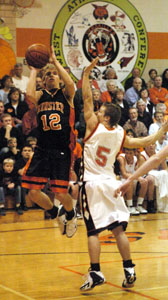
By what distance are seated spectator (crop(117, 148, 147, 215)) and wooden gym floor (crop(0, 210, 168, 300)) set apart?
884 millimetres

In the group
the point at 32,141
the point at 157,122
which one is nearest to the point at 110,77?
the point at 157,122

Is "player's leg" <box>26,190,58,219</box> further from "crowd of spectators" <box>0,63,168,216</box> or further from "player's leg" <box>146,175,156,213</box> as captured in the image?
"player's leg" <box>146,175,156,213</box>

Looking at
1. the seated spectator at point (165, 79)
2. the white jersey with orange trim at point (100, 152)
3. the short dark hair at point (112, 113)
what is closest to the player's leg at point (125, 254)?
the white jersey with orange trim at point (100, 152)

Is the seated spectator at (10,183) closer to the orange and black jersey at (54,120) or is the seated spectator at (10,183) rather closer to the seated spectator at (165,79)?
the orange and black jersey at (54,120)

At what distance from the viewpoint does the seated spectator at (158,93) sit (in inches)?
571

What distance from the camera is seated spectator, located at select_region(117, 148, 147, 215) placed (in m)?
10.7

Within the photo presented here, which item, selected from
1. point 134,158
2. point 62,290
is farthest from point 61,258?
point 134,158

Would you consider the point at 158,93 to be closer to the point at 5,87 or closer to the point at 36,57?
the point at 5,87

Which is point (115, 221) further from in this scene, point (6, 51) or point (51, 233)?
point (6, 51)

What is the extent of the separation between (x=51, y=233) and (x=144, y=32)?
864 centimetres

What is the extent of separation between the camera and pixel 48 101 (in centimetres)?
637

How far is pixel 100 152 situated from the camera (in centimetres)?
538

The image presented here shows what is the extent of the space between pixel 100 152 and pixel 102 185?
31cm

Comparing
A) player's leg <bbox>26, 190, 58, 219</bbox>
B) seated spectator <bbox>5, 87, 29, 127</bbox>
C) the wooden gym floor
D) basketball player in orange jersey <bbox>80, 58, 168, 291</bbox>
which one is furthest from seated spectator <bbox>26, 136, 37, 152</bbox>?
basketball player in orange jersey <bbox>80, 58, 168, 291</bbox>
